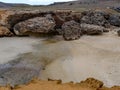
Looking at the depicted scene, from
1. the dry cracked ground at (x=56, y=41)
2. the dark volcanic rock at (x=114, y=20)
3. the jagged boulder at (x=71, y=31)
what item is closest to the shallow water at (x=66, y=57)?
the dry cracked ground at (x=56, y=41)

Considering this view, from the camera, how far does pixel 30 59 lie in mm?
11164

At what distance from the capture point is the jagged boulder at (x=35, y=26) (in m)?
15.2

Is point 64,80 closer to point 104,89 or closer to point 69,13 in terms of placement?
point 104,89

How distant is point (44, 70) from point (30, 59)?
4.14ft

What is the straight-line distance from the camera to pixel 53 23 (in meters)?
15.7

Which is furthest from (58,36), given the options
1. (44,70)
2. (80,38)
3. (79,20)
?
(44,70)

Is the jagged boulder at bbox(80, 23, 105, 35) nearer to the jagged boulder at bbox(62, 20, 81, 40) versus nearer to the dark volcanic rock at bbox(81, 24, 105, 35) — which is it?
the dark volcanic rock at bbox(81, 24, 105, 35)

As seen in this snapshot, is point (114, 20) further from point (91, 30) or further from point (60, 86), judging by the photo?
point (60, 86)

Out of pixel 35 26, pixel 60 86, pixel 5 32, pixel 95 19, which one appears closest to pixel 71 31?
pixel 35 26

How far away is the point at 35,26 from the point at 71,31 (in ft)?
6.74

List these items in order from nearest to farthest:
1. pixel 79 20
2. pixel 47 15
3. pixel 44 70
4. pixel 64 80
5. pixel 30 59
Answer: pixel 64 80
pixel 44 70
pixel 30 59
pixel 47 15
pixel 79 20

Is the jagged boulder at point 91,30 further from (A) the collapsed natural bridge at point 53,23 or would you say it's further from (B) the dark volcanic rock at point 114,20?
(B) the dark volcanic rock at point 114,20

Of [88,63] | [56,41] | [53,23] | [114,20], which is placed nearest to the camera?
[88,63]

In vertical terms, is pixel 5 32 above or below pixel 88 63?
above
